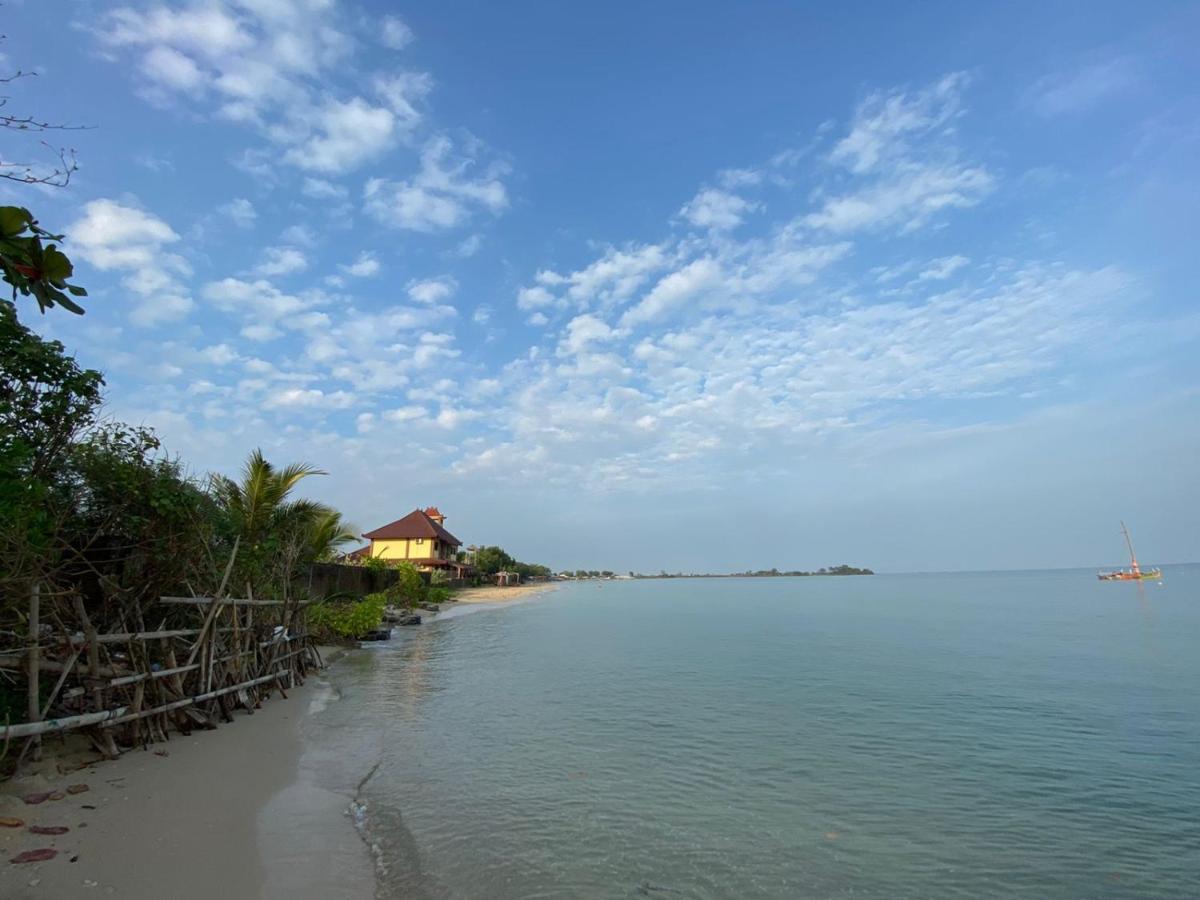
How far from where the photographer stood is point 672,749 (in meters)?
8.60

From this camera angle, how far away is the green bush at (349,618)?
19.6 metres

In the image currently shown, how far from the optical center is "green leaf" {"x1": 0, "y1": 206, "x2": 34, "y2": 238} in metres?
1.52

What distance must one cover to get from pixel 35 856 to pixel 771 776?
6.78 metres

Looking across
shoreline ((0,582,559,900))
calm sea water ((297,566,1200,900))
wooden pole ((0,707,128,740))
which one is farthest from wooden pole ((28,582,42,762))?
calm sea water ((297,566,1200,900))

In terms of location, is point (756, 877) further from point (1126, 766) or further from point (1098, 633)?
point (1098, 633)

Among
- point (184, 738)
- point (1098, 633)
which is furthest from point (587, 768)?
point (1098, 633)

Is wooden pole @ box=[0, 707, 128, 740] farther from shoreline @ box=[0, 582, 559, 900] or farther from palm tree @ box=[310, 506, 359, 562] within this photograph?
palm tree @ box=[310, 506, 359, 562]

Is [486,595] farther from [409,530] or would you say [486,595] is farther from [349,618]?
[349,618]

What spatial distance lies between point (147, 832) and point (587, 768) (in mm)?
4434

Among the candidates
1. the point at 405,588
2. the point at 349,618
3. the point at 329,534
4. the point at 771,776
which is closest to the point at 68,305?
the point at 771,776

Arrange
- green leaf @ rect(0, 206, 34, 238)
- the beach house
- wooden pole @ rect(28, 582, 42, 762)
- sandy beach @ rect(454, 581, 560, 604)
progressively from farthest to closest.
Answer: the beach house < sandy beach @ rect(454, 581, 560, 604) < wooden pole @ rect(28, 582, 42, 762) < green leaf @ rect(0, 206, 34, 238)

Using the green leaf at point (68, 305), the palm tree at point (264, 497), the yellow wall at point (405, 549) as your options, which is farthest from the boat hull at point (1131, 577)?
the green leaf at point (68, 305)

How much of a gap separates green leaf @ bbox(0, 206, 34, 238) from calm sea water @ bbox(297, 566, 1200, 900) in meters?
4.72

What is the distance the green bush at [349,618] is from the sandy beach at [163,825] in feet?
41.4
